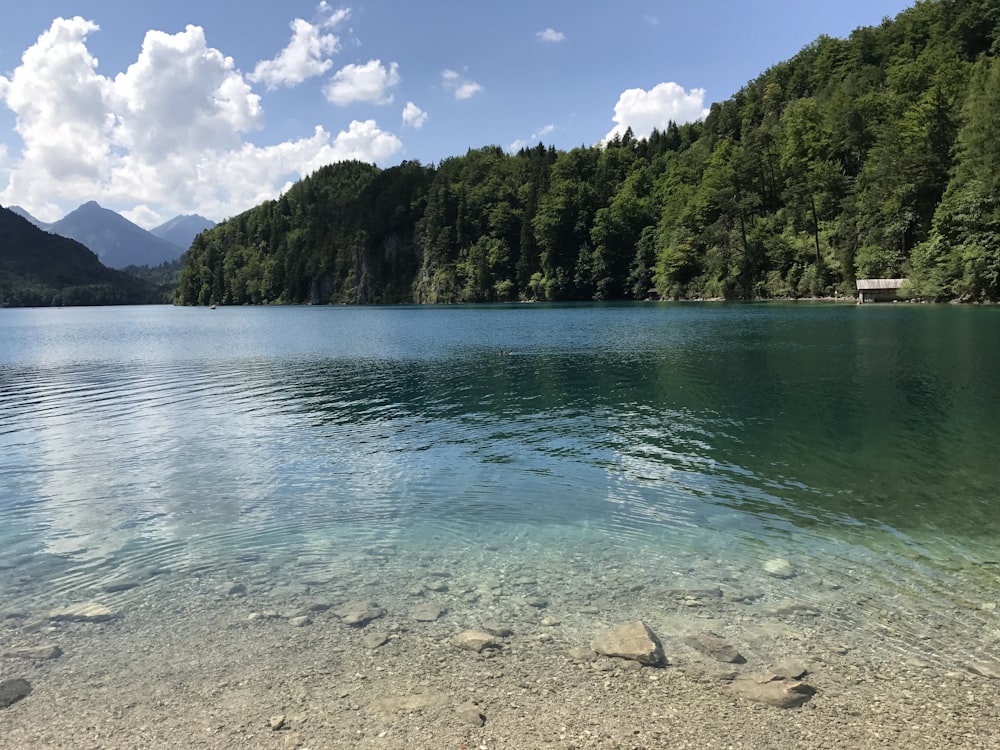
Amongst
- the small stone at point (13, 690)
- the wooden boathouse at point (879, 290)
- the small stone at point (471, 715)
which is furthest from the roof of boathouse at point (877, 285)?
the small stone at point (13, 690)

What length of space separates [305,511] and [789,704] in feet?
32.3

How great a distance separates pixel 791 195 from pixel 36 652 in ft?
402

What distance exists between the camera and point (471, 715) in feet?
19.3

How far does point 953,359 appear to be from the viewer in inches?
1187

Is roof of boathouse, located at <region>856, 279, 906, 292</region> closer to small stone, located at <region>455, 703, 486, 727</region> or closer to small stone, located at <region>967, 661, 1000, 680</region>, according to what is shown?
small stone, located at <region>967, 661, 1000, 680</region>

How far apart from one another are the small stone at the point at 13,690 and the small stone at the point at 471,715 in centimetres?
456

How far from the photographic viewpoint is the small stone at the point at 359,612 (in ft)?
26.3

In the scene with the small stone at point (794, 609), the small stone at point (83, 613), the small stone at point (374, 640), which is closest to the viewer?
the small stone at point (374, 640)

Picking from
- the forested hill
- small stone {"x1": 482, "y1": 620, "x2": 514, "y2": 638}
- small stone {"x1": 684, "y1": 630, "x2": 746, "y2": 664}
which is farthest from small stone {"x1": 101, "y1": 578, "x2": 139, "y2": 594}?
the forested hill

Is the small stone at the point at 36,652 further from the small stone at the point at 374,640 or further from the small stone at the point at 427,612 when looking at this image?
the small stone at the point at 427,612

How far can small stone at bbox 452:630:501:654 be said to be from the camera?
23.7 feet

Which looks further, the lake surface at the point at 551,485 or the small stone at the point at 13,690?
the lake surface at the point at 551,485

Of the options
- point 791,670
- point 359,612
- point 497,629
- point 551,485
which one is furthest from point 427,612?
point 551,485

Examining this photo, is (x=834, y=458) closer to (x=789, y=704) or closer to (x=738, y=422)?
(x=738, y=422)
